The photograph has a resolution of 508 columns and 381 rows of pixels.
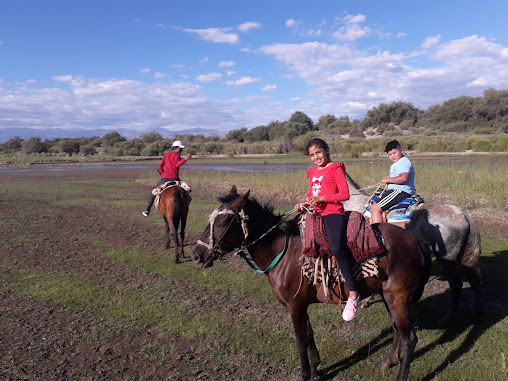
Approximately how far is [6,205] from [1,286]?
36.9 ft

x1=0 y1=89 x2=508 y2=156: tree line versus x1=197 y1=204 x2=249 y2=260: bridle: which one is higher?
x1=0 y1=89 x2=508 y2=156: tree line

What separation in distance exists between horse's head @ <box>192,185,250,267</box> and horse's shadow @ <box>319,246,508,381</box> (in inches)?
76.3

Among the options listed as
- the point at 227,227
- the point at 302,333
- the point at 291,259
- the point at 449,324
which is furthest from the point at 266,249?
the point at 449,324

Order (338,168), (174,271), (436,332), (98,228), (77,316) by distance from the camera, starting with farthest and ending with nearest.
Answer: (98,228), (174,271), (77,316), (436,332), (338,168)

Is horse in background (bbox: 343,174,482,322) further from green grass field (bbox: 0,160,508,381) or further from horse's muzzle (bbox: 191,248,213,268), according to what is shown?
horse's muzzle (bbox: 191,248,213,268)

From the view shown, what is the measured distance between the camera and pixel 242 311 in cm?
557

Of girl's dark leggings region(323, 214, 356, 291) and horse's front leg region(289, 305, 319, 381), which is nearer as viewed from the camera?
girl's dark leggings region(323, 214, 356, 291)

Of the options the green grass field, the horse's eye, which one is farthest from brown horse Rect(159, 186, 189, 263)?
the horse's eye

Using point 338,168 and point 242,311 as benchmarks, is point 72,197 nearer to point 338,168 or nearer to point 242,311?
point 242,311

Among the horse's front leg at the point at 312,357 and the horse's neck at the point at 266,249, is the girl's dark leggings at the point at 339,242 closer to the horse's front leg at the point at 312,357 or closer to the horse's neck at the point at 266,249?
the horse's neck at the point at 266,249

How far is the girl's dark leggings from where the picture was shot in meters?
3.47

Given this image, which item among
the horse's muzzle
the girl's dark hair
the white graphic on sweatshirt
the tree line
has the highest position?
the tree line

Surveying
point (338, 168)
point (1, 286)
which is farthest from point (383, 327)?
point (1, 286)

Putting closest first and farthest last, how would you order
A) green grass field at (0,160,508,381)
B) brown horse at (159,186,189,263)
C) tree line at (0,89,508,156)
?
green grass field at (0,160,508,381)
brown horse at (159,186,189,263)
tree line at (0,89,508,156)
